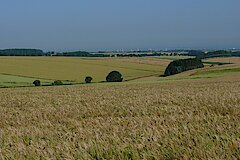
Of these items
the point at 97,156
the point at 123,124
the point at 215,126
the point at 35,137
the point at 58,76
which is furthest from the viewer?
the point at 58,76

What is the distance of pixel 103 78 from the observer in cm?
8619

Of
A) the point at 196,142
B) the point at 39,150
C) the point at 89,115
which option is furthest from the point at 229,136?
the point at 89,115

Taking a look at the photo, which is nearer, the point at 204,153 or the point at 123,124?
the point at 204,153

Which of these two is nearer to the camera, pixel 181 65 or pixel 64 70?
pixel 64 70

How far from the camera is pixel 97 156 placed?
161 inches

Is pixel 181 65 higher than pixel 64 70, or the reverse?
pixel 181 65

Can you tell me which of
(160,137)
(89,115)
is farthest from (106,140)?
(89,115)

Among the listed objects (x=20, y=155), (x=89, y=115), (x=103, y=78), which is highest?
(x=20, y=155)

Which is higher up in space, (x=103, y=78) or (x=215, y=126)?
(x=215, y=126)

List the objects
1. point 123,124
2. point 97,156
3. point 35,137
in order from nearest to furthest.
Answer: point 97,156, point 35,137, point 123,124

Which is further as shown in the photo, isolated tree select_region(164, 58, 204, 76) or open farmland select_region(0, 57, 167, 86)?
isolated tree select_region(164, 58, 204, 76)

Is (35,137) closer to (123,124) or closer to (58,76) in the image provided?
(123,124)

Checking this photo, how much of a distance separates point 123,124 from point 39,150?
6.91ft

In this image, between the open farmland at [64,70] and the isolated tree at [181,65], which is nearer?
the open farmland at [64,70]
